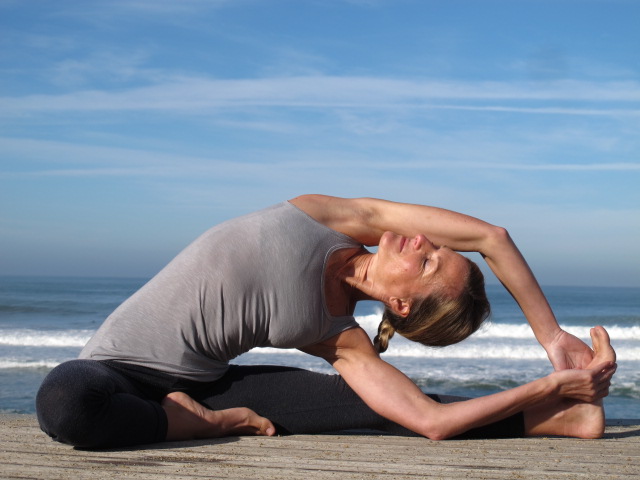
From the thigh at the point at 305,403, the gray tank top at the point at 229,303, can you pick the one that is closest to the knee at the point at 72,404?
the gray tank top at the point at 229,303

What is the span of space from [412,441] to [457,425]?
0.22 m

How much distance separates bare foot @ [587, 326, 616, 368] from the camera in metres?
3.04

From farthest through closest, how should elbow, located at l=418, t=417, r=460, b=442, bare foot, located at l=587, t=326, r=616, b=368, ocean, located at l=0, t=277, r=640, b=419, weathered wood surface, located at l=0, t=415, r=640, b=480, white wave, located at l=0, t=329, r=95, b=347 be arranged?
white wave, located at l=0, t=329, r=95, b=347
ocean, located at l=0, t=277, r=640, b=419
bare foot, located at l=587, t=326, r=616, b=368
elbow, located at l=418, t=417, r=460, b=442
weathered wood surface, located at l=0, t=415, r=640, b=480

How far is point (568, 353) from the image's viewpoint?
3156mm

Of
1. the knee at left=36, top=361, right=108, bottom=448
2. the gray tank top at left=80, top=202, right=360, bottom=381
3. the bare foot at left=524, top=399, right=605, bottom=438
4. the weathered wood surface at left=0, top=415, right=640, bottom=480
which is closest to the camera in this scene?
the weathered wood surface at left=0, top=415, right=640, bottom=480

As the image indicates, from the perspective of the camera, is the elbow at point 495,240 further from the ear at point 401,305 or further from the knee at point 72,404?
the knee at point 72,404

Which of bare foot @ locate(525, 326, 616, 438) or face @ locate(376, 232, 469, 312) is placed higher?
face @ locate(376, 232, 469, 312)

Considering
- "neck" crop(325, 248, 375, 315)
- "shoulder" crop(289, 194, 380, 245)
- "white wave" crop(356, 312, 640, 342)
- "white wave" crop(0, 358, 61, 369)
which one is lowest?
"white wave" crop(356, 312, 640, 342)

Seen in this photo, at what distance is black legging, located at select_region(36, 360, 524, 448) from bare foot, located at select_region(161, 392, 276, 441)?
53 millimetres

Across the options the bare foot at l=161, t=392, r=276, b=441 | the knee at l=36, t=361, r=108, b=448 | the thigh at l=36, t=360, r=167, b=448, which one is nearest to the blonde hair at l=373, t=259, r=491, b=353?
the bare foot at l=161, t=392, r=276, b=441

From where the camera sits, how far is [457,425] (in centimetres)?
294

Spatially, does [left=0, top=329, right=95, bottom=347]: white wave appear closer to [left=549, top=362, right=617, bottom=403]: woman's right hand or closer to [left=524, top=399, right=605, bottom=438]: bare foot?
[left=524, top=399, right=605, bottom=438]: bare foot

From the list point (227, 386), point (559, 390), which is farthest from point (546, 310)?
point (227, 386)

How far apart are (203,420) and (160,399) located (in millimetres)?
201
